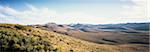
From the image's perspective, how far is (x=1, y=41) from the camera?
20.0 metres

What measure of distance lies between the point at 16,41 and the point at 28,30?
6.71m

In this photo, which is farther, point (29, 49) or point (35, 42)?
point (35, 42)

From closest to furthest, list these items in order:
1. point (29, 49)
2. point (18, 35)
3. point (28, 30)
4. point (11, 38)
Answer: point (29, 49) < point (11, 38) < point (18, 35) < point (28, 30)

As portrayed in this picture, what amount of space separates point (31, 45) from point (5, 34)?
3.57 meters

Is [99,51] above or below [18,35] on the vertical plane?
below

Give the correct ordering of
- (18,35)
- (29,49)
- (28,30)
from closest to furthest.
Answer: (29,49) → (18,35) → (28,30)

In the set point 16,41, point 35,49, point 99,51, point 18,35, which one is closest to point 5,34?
point 18,35

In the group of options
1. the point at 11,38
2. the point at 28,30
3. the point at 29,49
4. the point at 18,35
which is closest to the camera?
the point at 29,49

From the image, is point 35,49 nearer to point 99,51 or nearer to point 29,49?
point 29,49

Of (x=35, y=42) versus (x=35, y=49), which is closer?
(x=35, y=49)

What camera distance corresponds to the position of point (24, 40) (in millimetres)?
21062

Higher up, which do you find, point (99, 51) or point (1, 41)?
point (1, 41)

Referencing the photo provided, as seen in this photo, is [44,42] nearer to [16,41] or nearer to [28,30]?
[16,41]

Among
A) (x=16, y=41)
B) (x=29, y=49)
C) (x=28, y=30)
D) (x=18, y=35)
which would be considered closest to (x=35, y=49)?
(x=29, y=49)
